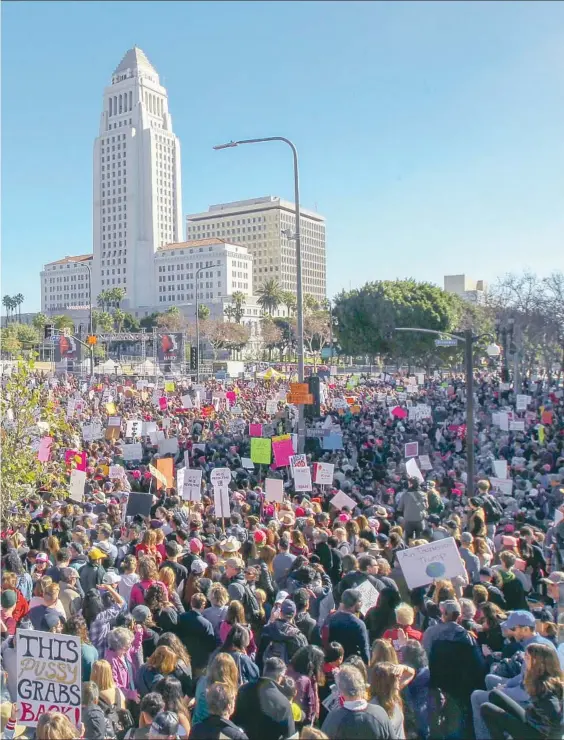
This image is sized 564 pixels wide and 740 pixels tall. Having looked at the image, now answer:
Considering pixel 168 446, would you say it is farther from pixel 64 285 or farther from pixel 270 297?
pixel 64 285

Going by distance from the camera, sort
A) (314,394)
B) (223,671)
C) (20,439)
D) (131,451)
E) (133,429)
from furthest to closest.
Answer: (133,429)
(131,451)
(314,394)
(20,439)
(223,671)

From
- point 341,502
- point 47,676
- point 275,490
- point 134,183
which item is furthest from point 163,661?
point 134,183

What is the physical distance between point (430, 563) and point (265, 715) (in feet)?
10.6

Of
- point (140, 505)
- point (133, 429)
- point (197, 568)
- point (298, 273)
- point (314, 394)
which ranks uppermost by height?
point (298, 273)

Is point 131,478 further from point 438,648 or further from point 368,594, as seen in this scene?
point 438,648

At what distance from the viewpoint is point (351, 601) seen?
21.9 feet

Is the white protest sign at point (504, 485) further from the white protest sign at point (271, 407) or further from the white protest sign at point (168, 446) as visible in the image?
the white protest sign at point (271, 407)

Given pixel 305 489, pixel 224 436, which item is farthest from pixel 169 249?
pixel 305 489

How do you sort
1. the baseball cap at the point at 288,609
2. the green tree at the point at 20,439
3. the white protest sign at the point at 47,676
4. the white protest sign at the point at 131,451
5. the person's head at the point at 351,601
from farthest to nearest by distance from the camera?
1. the white protest sign at the point at 131,451
2. the green tree at the point at 20,439
3. the person's head at the point at 351,601
4. the baseball cap at the point at 288,609
5. the white protest sign at the point at 47,676

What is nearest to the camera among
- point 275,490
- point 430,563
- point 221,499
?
point 430,563

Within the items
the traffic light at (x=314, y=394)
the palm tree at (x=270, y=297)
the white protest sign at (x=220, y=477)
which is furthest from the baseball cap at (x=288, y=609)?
the palm tree at (x=270, y=297)

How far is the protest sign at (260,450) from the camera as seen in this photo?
17.4 metres

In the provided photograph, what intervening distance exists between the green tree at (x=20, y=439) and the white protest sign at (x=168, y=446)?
6.25 meters

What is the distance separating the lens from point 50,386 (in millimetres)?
36219
